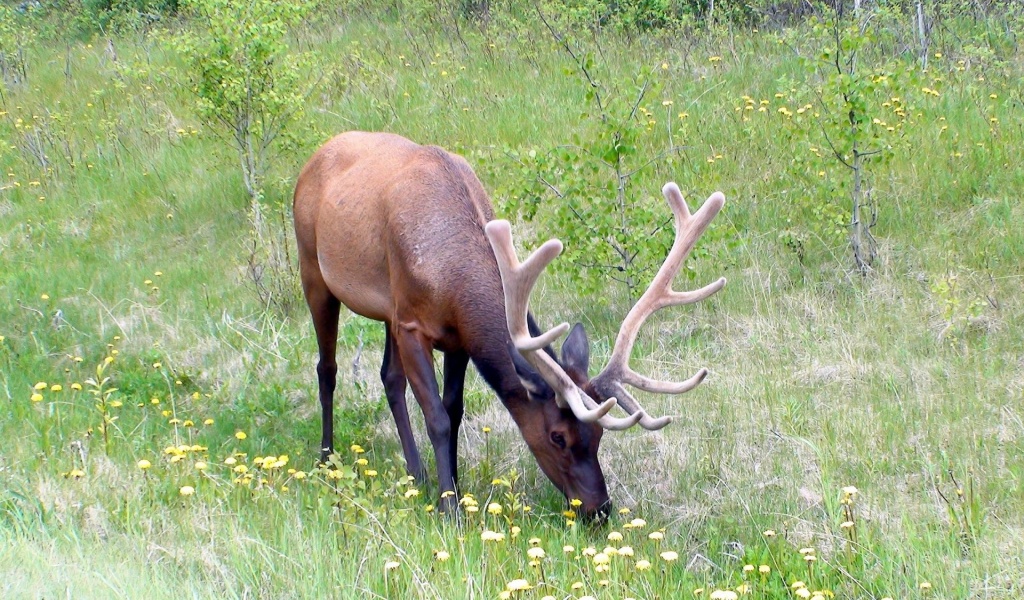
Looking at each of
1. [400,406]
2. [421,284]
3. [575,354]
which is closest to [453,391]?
[400,406]

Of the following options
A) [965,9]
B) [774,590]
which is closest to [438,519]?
[774,590]

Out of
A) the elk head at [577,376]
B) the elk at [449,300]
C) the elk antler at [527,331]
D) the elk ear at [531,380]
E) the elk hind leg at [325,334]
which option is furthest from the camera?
the elk hind leg at [325,334]

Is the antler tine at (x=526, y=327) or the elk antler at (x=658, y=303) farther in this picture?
the elk antler at (x=658, y=303)

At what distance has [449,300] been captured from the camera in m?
6.03

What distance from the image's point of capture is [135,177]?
1226cm

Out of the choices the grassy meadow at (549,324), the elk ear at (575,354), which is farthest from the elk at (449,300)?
the grassy meadow at (549,324)

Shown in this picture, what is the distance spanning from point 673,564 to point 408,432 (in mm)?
2261

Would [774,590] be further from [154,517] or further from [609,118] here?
[609,118]

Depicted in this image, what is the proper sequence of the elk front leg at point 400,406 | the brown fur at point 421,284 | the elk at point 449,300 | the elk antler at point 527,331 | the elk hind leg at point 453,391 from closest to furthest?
the elk antler at point 527,331, the elk at point 449,300, the brown fur at point 421,284, the elk hind leg at point 453,391, the elk front leg at point 400,406

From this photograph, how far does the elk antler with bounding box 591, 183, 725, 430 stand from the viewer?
5414 mm

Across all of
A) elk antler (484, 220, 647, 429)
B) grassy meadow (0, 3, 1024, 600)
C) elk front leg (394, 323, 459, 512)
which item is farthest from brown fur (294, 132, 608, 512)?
grassy meadow (0, 3, 1024, 600)

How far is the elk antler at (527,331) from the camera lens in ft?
17.0

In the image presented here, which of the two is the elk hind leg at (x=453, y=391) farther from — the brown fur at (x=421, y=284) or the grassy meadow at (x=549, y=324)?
the grassy meadow at (x=549, y=324)

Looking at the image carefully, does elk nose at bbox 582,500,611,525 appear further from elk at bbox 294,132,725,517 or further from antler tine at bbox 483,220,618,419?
antler tine at bbox 483,220,618,419
